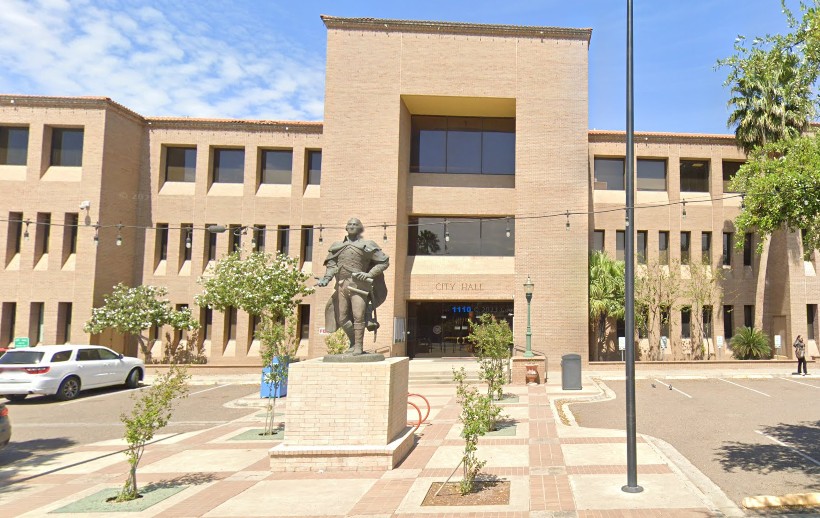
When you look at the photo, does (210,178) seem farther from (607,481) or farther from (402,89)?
(607,481)

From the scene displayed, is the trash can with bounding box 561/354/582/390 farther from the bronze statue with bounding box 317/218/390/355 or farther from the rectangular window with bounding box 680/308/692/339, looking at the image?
the rectangular window with bounding box 680/308/692/339

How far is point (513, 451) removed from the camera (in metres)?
9.57

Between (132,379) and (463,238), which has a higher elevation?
(463,238)

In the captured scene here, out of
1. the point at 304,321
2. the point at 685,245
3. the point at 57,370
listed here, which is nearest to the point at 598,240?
the point at 685,245

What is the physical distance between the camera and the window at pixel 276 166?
27812 mm

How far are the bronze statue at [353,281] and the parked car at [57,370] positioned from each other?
11.2 metres

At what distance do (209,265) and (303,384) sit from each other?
19837 mm

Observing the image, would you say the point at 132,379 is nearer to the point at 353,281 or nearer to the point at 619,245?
the point at 353,281

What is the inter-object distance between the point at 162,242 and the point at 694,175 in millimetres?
27876

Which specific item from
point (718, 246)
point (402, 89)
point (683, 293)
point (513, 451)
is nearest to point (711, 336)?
point (683, 293)

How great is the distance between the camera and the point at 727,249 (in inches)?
1093

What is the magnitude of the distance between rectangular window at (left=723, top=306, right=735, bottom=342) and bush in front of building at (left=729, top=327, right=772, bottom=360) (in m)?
1.36

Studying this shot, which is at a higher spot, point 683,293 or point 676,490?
point 683,293

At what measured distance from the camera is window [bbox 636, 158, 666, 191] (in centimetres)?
2811
